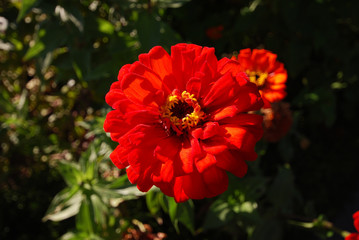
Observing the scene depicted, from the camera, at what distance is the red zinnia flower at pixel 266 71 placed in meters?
1.21

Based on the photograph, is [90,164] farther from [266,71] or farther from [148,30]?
[266,71]

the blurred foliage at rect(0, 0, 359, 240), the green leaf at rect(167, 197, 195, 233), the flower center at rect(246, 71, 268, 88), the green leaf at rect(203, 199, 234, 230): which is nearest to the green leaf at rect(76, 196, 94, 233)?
the blurred foliage at rect(0, 0, 359, 240)

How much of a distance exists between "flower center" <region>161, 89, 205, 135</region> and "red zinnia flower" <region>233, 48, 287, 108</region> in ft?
1.11

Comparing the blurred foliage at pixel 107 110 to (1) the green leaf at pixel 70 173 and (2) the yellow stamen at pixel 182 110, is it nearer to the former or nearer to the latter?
(1) the green leaf at pixel 70 173

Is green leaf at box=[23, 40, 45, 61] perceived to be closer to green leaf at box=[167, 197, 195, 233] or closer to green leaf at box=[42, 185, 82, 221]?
green leaf at box=[42, 185, 82, 221]

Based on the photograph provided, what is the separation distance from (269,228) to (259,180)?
1.48 feet

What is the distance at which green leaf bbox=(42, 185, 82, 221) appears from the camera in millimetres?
1369

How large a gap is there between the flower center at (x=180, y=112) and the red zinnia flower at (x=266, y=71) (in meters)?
0.34

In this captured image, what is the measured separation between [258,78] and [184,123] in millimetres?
488

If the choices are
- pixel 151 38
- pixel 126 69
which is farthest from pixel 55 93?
pixel 126 69

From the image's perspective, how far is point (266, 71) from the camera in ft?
4.17

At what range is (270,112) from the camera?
4.56 feet

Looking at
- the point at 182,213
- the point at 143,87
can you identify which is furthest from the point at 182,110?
the point at 182,213

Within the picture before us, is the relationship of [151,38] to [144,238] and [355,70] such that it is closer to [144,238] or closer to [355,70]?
[144,238]
